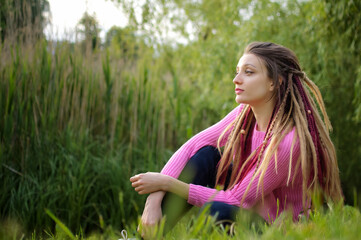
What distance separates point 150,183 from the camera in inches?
66.5

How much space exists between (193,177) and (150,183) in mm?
243

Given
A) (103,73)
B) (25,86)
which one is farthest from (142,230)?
(103,73)

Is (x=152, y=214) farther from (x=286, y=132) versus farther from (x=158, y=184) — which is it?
(x=286, y=132)

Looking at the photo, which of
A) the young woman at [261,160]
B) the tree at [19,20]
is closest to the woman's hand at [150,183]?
the young woman at [261,160]

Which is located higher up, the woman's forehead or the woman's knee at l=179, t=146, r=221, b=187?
the woman's forehead

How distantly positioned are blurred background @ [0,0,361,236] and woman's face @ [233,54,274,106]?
1.12 meters

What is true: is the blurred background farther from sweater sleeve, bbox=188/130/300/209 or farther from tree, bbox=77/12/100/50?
sweater sleeve, bbox=188/130/300/209

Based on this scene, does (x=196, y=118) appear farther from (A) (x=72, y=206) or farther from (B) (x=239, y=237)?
(B) (x=239, y=237)

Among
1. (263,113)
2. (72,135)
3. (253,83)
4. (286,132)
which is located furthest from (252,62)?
(72,135)

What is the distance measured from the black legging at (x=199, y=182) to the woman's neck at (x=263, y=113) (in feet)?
0.86

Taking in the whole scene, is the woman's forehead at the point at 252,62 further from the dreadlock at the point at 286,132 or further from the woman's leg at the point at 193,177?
the woman's leg at the point at 193,177

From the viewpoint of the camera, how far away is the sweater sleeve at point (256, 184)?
1646mm

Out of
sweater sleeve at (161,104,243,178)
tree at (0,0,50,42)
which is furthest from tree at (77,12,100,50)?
sweater sleeve at (161,104,243,178)

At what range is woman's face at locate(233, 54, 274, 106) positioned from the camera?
5.92 ft
